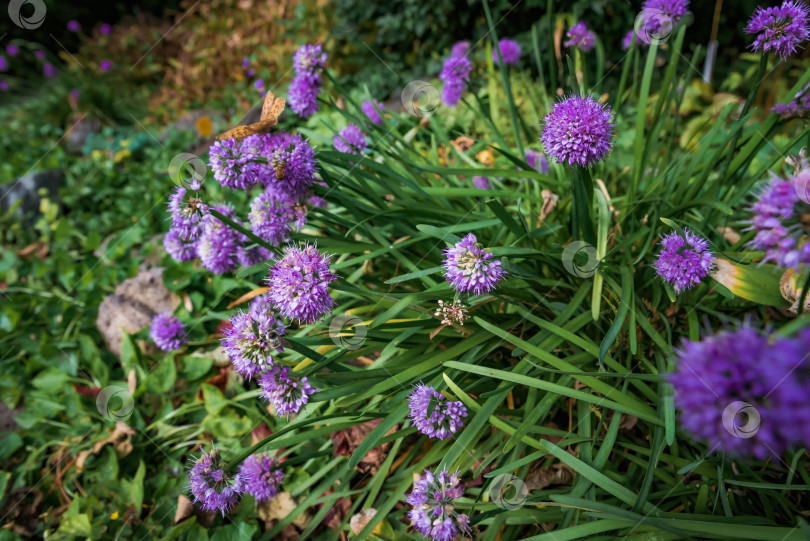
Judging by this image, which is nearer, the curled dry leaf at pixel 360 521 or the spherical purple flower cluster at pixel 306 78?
the curled dry leaf at pixel 360 521

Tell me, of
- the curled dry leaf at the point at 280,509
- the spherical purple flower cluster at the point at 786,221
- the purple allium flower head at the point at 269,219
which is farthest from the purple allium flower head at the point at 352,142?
the spherical purple flower cluster at the point at 786,221

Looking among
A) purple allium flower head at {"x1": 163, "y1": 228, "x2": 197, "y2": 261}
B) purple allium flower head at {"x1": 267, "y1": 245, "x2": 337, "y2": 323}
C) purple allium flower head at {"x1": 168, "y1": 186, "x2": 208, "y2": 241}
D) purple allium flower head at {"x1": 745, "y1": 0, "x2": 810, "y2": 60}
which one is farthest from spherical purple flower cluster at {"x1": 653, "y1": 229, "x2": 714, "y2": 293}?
purple allium flower head at {"x1": 163, "y1": 228, "x2": 197, "y2": 261}

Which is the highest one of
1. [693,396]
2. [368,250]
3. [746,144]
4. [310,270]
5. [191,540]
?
[693,396]

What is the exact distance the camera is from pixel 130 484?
1.90 meters

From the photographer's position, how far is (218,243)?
161cm

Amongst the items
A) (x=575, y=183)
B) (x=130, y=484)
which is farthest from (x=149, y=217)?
(x=575, y=183)

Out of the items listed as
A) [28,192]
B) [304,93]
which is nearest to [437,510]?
[304,93]

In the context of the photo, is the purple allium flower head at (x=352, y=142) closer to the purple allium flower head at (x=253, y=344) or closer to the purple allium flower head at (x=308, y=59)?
the purple allium flower head at (x=308, y=59)

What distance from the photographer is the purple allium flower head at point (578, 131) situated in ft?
4.02

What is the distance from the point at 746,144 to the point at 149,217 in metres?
3.08

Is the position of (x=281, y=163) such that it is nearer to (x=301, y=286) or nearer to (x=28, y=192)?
(x=301, y=286)

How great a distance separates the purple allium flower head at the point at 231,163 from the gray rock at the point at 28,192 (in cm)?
310

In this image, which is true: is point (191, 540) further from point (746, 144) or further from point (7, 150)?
point (7, 150)

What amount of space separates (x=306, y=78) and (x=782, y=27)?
136cm
